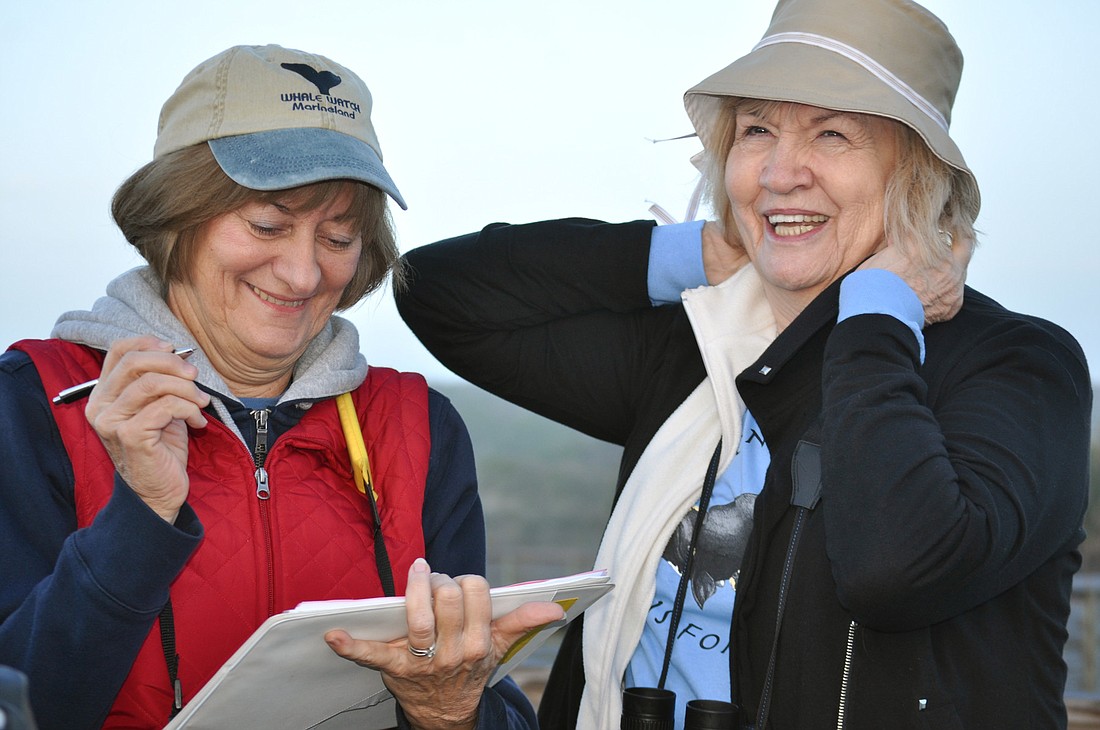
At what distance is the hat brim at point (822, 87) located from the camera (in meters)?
2.13

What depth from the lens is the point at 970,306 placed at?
7.20ft

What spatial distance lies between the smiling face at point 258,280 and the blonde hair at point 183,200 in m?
0.02

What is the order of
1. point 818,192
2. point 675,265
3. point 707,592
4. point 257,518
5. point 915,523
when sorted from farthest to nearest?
point 675,265 < point 818,192 < point 707,592 < point 257,518 < point 915,523

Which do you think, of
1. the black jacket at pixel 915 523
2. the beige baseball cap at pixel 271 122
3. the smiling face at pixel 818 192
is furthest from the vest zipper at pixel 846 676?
the beige baseball cap at pixel 271 122

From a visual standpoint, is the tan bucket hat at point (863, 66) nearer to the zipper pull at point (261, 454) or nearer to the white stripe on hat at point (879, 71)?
the white stripe on hat at point (879, 71)

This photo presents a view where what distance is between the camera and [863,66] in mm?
2197

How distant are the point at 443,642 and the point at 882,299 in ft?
3.30

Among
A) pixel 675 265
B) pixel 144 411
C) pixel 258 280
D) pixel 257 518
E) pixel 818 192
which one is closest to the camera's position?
pixel 144 411

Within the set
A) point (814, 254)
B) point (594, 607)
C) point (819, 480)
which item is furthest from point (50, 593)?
point (814, 254)

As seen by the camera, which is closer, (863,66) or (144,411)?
(144,411)

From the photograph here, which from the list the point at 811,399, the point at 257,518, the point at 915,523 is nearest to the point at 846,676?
the point at 915,523

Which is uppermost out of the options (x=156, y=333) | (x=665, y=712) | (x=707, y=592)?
(x=156, y=333)

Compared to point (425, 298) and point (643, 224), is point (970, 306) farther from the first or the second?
point (425, 298)

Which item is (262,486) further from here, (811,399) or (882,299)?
(882,299)
